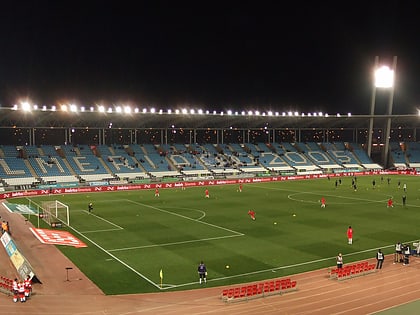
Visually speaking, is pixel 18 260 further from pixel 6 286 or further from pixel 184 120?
pixel 184 120

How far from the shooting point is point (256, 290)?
18.5 m

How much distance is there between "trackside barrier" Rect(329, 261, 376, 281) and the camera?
20812 mm

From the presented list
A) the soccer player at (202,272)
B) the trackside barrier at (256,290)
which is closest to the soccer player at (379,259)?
the trackside barrier at (256,290)

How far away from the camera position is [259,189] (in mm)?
62250

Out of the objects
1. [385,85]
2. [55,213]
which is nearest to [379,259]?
[55,213]

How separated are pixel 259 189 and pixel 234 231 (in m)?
30.0

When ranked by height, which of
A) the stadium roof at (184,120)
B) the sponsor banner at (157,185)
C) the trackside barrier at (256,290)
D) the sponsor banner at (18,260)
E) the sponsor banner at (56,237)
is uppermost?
the stadium roof at (184,120)

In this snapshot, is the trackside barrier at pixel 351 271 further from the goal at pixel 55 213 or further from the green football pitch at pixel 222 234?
the goal at pixel 55 213

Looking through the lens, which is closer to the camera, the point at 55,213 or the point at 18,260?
the point at 18,260

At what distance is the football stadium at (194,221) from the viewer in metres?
19.1

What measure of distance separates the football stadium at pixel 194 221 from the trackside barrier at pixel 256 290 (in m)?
0.05

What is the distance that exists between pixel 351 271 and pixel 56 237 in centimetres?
1967

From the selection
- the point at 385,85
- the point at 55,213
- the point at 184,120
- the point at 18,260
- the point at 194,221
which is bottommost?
the point at 194,221

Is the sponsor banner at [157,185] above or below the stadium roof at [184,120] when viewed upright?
below
